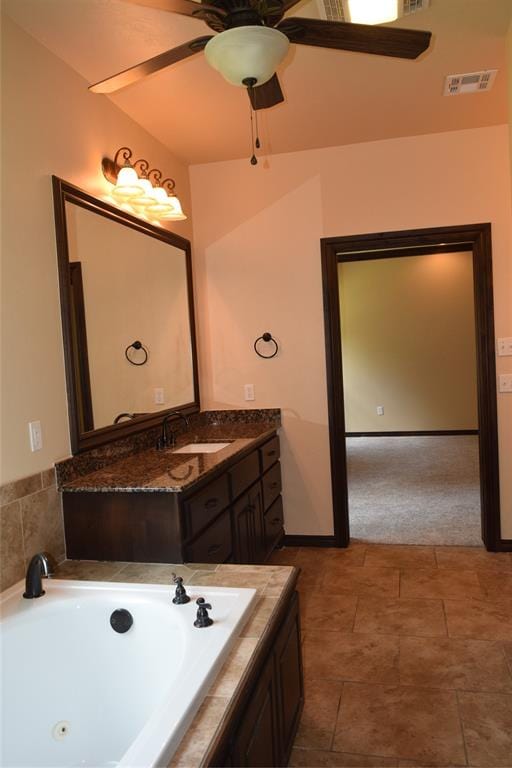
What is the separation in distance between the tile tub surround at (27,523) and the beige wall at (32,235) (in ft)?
0.18

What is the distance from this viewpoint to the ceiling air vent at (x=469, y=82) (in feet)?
9.02

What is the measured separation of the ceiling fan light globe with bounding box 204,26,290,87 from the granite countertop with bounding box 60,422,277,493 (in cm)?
142

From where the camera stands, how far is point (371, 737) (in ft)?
6.48

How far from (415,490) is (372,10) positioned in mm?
4044

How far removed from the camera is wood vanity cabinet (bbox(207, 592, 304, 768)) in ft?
4.08

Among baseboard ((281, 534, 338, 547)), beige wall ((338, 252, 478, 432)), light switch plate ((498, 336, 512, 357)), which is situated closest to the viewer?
light switch plate ((498, 336, 512, 357))

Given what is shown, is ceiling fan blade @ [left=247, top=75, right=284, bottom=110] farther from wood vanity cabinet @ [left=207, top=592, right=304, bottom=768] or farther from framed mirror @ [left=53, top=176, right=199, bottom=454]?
wood vanity cabinet @ [left=207, top=592, right=304, bottom=768]

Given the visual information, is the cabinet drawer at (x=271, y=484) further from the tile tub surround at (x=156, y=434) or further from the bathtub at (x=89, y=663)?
the bathtub at (x=89, y=663)

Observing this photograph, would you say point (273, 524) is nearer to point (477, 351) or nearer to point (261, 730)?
point (477, 351)

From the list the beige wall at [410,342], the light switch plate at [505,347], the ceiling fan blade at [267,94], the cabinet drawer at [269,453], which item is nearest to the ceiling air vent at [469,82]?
the ceiling fan blade at [267,94]

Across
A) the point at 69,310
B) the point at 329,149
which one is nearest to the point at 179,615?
the point at 69,310

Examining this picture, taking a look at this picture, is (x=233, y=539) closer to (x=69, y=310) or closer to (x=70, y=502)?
(x=70, y=502)

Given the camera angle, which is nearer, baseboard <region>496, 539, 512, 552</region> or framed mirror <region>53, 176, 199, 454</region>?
framed mirror <region>53, 176, 199, 454</region>

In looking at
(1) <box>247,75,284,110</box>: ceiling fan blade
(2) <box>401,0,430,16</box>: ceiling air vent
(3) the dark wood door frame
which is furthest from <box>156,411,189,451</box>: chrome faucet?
(2) <box>401,0,430,16</box>: ceiling air vent
